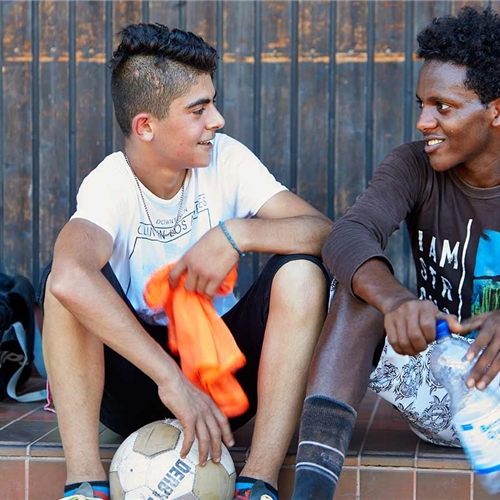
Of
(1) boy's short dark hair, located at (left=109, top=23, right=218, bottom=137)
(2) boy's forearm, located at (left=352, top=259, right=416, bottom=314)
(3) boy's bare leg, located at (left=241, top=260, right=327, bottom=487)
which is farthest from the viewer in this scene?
(1) boy's short dark hair, located at (left=109, top=23, right=218, bottom=137)

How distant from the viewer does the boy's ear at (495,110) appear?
308cm

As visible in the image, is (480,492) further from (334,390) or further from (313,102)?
(313,102)

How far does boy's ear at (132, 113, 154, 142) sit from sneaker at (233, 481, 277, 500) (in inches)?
46.0

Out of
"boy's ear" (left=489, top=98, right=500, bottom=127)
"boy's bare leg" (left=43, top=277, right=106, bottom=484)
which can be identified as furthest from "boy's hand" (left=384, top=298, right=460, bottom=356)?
"boy's bare leg" (left=43, top=277, right=106, bottom=484)

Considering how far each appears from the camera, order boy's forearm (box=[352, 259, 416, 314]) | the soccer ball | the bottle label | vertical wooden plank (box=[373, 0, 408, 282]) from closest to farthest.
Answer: the bottle label → boy's forearm (box=[352, 259, 416, 314]) → the soccer ball → vertical wooden plank (box=[373, 0, 408, 282])

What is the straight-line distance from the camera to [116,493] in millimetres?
2920

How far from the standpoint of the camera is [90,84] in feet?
14.3

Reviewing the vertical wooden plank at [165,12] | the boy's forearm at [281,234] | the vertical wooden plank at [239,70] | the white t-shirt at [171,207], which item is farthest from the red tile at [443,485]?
the vertical wooden plank at [165,12]

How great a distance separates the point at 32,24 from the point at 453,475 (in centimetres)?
267

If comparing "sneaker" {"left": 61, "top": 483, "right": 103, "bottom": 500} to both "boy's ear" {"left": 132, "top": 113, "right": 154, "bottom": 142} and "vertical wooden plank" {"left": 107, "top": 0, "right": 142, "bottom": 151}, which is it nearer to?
"boy's ear" {"left": 132, "top": 113, "right": 154, "bottom": 142}

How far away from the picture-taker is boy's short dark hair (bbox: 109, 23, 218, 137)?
3.22 m

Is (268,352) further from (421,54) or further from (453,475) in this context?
(421,54)

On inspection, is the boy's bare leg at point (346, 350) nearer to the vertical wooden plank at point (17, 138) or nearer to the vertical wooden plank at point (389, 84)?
the vertical wooden plank at point (389, 84)

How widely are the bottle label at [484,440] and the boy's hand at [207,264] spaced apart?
878mm
